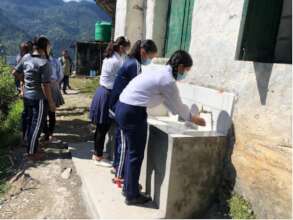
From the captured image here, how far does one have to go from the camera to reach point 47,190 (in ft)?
13.9

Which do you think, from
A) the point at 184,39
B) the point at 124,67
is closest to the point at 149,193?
the point at 124,67

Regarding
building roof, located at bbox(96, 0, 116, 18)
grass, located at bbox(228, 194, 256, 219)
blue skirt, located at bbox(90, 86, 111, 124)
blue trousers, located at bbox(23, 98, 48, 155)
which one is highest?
building roof, located at bbox(96, 0, 116, 18)

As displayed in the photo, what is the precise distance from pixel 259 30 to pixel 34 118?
3288 millimetres

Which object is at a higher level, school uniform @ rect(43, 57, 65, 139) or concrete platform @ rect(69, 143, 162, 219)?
school uniform @ rect(43, 57, 65, 139)

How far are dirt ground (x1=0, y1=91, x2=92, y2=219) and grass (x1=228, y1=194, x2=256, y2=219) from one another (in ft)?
5.20

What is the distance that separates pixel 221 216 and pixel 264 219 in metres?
0.50

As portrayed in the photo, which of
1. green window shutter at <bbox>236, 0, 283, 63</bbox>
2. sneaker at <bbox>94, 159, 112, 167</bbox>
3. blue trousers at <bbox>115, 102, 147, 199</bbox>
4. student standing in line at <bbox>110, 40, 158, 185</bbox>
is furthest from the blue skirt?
green window shutter at <bbox>236, 0, 283, 63</bbox>

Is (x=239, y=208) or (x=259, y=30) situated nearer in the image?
(x=259, y=30)

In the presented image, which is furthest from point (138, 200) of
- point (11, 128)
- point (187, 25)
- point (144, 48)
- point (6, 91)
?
point (6, 91)

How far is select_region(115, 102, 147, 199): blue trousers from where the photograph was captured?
11.1 ft

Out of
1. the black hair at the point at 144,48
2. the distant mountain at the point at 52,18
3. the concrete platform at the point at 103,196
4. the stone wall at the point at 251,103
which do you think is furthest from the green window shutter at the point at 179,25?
the distant mountain at the point at 52,18

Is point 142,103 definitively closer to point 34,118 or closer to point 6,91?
point 34,118

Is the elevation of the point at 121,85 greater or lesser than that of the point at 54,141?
greater

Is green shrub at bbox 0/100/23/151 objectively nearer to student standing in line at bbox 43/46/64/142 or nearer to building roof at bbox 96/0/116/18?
student standing in line at bbox 43/46/64/142
